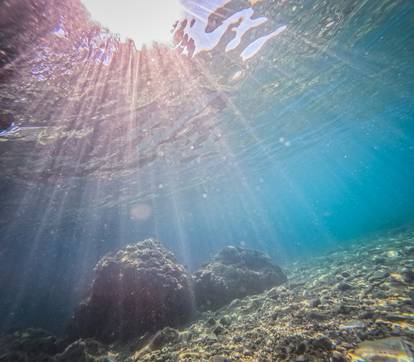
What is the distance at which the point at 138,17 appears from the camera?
829 centimetres

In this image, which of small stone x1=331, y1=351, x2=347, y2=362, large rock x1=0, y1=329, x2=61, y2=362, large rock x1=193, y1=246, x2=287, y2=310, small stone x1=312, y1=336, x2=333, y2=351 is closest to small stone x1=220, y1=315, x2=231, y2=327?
large rock x1=193, y1=246, x2=287, y2=310

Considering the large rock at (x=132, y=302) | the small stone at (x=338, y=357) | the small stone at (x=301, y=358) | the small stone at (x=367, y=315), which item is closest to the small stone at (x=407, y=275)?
the small stone at (x=367, y=315)

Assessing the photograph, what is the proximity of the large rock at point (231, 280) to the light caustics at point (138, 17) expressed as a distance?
11.3m

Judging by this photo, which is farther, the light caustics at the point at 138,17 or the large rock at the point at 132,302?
the large rock at the point at 132,302

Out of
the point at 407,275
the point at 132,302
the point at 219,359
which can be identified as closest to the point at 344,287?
the point at 407,275

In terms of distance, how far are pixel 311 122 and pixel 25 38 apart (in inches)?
1103

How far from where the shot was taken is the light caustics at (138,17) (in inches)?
296

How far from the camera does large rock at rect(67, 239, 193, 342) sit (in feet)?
31.2

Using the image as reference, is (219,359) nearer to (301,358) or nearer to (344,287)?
(301,358)

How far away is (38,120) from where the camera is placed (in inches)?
451

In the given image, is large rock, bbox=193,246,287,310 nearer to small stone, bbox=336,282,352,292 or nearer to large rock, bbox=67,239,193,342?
large rock, bbox=67,239,193,342

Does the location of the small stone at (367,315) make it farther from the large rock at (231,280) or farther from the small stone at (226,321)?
the large rock at (231,280)

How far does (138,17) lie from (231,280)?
12.1 m

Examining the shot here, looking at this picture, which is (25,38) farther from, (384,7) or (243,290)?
(384,7)
